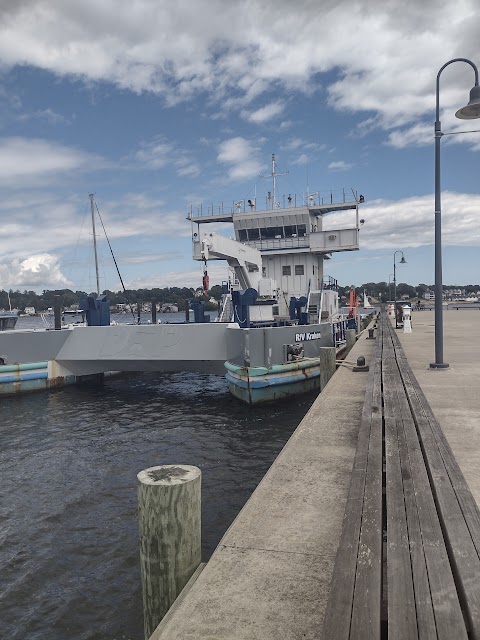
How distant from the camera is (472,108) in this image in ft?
31.5

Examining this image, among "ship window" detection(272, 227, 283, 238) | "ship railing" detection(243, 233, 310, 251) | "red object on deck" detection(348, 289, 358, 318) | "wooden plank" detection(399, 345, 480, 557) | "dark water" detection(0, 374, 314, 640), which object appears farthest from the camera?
"red object on deck" detection(348, 289, 358, 318)

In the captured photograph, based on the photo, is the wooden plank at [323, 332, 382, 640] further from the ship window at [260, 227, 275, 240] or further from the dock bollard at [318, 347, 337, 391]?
the ship window at [260, 227, 275, 240]

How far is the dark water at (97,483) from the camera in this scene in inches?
224

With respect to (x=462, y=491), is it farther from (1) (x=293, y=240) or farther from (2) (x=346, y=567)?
(1) (x=293, y=240)

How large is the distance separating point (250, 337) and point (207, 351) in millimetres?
2435

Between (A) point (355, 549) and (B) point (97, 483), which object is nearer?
(A) point (355, 549)

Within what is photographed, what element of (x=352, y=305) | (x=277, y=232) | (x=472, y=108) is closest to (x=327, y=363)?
(x=472, y=108)

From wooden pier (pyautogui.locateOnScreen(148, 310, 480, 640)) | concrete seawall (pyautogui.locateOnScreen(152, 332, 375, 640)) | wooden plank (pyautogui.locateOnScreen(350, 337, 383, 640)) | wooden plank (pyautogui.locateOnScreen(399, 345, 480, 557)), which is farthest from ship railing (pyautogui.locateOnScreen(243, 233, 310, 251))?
wooden plank (pyautogui.locateOnScreen(350, 337, 383, 640))

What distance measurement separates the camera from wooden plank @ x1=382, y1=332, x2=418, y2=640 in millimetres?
2418

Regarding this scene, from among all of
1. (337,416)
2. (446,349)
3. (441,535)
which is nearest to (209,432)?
(337,416)

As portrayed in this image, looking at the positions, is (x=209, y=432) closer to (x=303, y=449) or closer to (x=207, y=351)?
(x=207, y=351)

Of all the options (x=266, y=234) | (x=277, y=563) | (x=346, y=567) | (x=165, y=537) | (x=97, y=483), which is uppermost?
(x=266, y=234)

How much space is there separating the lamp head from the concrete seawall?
294 inches

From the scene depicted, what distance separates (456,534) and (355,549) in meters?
0.72
